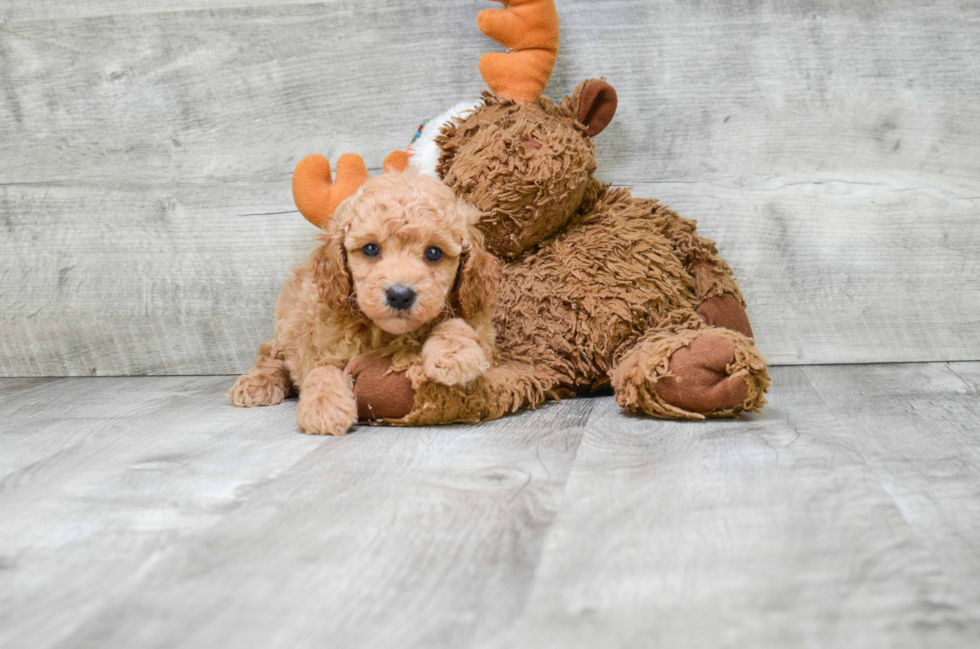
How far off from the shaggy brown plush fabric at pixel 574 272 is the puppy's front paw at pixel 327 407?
0.09 meters

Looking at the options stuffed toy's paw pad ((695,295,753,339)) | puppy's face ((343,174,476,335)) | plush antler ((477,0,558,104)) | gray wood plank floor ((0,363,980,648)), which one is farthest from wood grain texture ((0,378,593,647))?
plush antler ((477,0,558,104))

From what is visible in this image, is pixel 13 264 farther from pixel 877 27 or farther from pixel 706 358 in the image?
pixel 877 27

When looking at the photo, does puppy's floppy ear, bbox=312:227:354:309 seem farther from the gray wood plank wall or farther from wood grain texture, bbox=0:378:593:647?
the gray wood plank wall

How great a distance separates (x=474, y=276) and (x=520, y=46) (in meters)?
0.55

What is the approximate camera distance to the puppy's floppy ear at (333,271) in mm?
1301

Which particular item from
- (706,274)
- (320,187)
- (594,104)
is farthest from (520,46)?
(706,274)

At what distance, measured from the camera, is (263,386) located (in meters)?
1.58

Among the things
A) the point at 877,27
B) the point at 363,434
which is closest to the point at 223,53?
the point at 363,434

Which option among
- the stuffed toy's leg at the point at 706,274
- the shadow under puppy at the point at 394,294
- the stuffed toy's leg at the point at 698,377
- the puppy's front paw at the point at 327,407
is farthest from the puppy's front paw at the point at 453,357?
the stuffed toy's leg at the point at 706,274

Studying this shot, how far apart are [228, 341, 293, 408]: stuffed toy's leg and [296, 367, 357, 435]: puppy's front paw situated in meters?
0.27

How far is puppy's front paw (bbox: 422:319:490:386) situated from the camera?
1.25 metres

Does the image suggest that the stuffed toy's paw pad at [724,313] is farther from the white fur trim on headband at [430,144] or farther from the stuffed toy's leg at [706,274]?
the white fur trim on headband at [430,144]

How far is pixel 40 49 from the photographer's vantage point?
1.91m

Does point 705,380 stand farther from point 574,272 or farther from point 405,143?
point 405,143
